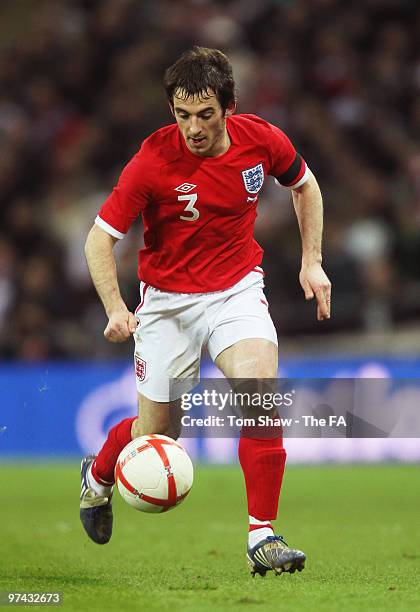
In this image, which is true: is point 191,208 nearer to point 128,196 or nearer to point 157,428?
point 128,196

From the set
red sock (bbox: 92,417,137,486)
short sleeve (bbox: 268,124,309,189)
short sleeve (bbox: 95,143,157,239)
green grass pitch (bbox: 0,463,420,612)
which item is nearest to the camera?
green grass pitch (bbox: 0,463,420,612)

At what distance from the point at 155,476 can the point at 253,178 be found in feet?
4.92

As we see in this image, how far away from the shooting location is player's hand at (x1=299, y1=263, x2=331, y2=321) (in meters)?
5.76

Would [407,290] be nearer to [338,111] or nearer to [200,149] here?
[338,111]

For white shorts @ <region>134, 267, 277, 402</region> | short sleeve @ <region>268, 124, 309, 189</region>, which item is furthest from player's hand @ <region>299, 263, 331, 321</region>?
short sleeve @ <region>268, 124, 309, 189</region>

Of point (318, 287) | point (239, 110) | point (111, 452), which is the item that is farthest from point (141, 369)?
point (239, 110)

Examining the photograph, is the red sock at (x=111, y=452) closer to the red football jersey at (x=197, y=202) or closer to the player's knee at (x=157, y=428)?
the player's knee at (x=157, y=428)

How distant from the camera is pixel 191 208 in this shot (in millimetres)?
5738

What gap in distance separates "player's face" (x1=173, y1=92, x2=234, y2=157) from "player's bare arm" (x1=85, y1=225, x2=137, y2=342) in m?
0.59

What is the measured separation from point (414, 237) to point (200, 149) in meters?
7.60

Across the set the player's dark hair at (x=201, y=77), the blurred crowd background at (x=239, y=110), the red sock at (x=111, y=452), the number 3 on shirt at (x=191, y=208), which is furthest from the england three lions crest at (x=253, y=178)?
the blurred crowd background at (x=239, y=110)

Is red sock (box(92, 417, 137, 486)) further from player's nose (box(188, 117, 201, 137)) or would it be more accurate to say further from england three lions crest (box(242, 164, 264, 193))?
player's nose (box(188, 117, 201, 137))

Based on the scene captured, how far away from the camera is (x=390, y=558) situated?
251 inches

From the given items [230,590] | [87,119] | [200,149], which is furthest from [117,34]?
[230,590]
